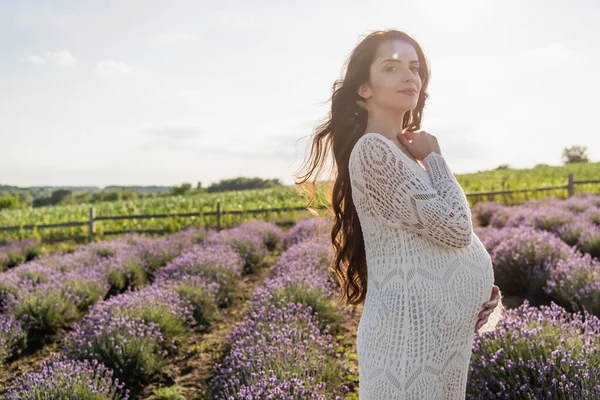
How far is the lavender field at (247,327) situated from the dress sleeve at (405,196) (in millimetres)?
851

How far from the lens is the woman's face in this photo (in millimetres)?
1824

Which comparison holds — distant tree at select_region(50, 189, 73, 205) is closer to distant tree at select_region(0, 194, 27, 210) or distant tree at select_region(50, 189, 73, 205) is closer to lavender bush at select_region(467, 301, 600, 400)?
distant tree at select_region(0, 194, 27, 210)

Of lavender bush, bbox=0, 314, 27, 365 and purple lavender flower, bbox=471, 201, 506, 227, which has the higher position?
purple lavender flower, bbox=471, 201, 506, 227

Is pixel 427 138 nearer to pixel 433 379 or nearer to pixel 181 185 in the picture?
pixel 433 379

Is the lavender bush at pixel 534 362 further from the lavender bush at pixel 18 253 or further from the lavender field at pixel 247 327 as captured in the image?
the lavender bush at pixel 18 253

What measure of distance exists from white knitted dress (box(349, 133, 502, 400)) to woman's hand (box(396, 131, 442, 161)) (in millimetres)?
136

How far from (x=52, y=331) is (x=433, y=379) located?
6020mm

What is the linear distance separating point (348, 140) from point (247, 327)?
3.14 metres

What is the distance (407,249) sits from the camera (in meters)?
1.68

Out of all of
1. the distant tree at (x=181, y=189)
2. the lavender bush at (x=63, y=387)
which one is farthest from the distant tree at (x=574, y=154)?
the lavender bush at (x=63, y=387)

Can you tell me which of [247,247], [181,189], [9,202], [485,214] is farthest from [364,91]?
[9,202]

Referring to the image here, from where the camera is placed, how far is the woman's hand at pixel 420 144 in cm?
187

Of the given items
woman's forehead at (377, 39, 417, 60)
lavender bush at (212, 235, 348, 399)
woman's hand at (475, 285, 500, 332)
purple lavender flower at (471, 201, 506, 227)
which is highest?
woman's forehead at (377, 39, 417, 60)

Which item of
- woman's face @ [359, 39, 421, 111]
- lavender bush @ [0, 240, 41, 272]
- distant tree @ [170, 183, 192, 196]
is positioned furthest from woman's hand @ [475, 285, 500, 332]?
distant tree @ [170, 183, 192, 196]
